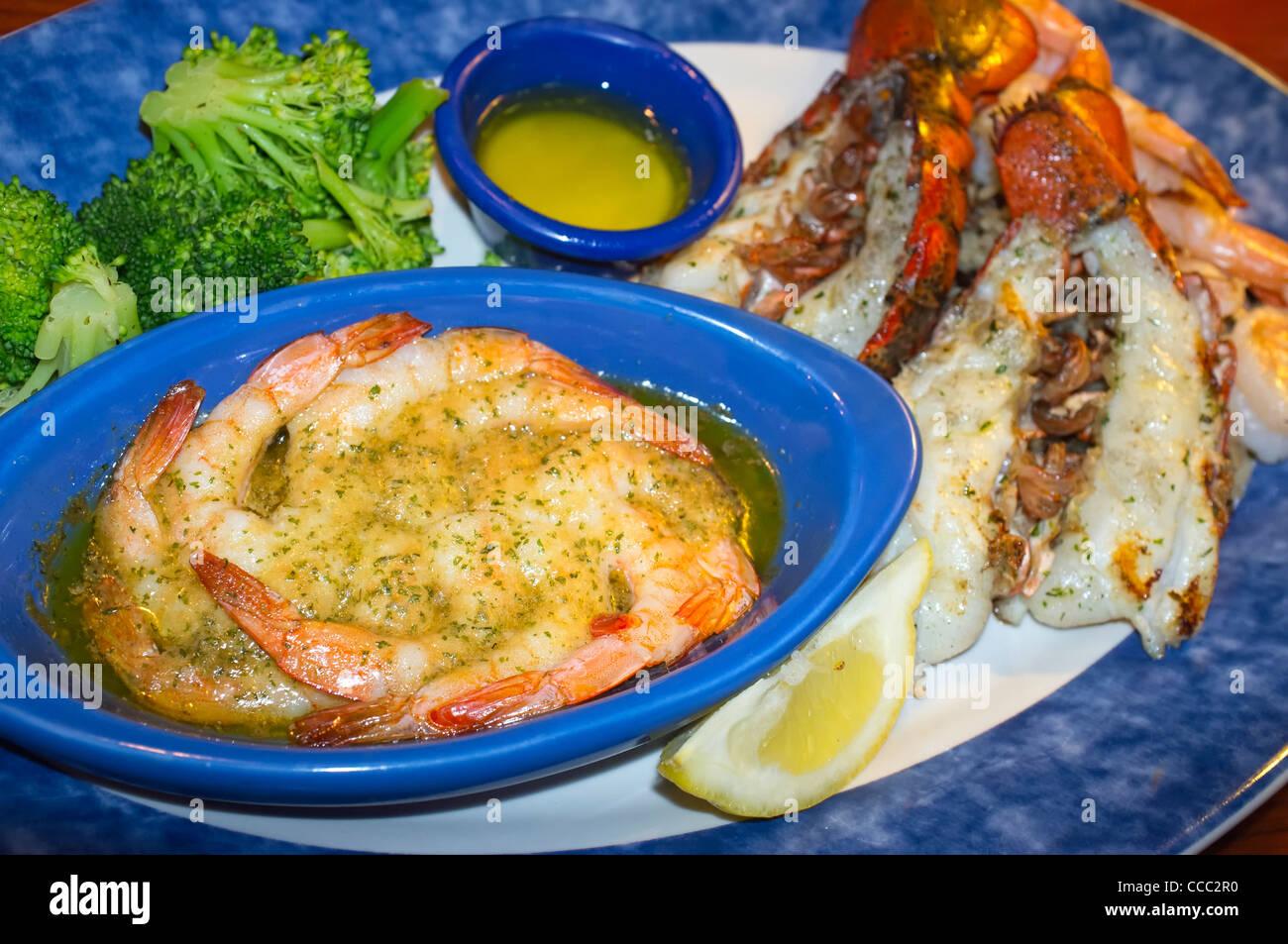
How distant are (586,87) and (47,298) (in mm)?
1857

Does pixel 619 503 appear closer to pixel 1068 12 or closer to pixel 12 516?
pixel 12 516

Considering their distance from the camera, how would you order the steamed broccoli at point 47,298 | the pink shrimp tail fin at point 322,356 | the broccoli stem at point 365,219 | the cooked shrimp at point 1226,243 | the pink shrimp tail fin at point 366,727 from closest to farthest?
the pink shrimp tail fin at point 366,727, the pink shrimp tail fin at point 322,356, the steamed broccoli at point 47,298, the broccoli stem at point 365,219, the cooked shrimp at point 1226,243

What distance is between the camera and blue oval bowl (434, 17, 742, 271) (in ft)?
10.3

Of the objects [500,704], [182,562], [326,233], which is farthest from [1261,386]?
[182,562]

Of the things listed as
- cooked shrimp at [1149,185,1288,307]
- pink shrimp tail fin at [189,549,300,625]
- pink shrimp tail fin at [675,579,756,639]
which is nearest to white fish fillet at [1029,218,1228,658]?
cooked shrimp at [1149,185,1288,307]

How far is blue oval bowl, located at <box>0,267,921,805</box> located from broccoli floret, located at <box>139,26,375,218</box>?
0.67m

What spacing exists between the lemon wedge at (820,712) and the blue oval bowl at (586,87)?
4.08 feet

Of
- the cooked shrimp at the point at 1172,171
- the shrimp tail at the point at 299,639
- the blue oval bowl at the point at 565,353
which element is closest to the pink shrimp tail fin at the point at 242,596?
the shrimp tail at the point at 299,639

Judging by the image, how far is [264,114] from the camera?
3.09 metres

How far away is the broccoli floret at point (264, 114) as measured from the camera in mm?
3080

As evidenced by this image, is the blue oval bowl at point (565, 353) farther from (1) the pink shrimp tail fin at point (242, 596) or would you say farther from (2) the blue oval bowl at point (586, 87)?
(2) the blue oval bowl at point (586, 87)

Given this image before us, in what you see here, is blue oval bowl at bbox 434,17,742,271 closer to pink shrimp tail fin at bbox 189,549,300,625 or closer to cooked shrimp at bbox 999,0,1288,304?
cooked shrimp at bbox 999,0,1288,304

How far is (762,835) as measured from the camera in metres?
2.64

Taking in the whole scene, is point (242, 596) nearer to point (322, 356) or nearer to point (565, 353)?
point (322, 356)
